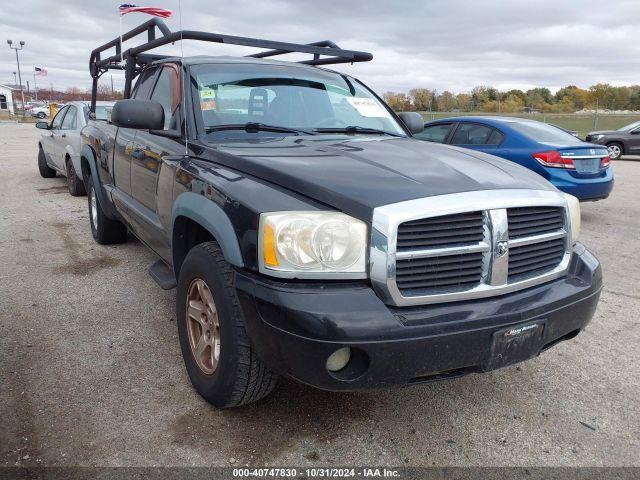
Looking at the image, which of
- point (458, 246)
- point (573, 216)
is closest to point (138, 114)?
point (458, 246)

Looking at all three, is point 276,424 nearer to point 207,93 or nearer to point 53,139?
point 207,93

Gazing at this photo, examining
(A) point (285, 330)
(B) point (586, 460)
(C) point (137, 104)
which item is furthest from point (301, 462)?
(C) point (137, 104)

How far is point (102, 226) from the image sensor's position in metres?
5.57

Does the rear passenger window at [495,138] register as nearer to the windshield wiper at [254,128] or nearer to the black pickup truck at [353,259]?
the black pickup truck at [353,259]

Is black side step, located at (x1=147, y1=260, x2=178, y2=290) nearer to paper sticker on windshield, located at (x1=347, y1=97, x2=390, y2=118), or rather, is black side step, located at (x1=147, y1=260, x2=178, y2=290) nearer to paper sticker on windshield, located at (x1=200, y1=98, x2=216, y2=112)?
paper sticker on windshield, located at (x1=200, y1=98, x2=216, y2=112)

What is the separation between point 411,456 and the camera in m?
2.42

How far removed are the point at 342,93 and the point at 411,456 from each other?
99.1 inches

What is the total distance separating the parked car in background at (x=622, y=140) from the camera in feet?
59.7

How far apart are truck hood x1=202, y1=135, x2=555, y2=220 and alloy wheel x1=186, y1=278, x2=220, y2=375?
0.66 meters

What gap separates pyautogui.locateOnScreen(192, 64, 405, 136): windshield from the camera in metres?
3.27

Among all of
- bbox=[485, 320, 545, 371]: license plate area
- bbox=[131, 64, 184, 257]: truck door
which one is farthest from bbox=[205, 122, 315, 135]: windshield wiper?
bbox=[485, 320, 545, 371]: license plate area

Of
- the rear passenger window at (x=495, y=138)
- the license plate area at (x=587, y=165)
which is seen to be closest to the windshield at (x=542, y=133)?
the rear passenger window at (x=495, y=138)

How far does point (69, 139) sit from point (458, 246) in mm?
7712

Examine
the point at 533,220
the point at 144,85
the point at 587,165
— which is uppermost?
the point at 144,85
